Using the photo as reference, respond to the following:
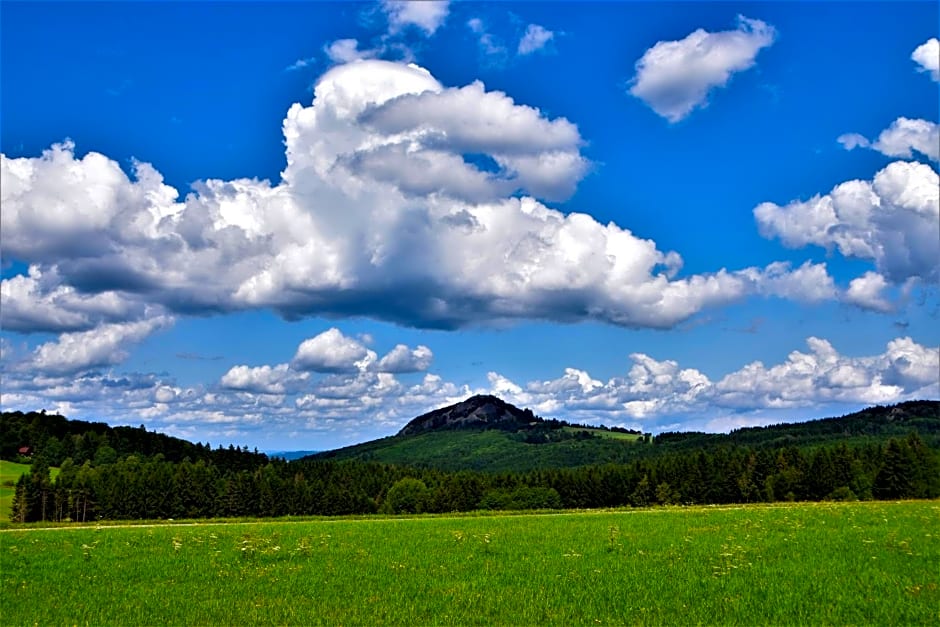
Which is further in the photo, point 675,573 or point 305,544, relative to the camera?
point 305,544

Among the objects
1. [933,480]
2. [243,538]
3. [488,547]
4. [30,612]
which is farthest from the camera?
[933,480]

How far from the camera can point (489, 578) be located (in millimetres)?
21734

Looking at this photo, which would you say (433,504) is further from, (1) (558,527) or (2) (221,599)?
(2) (221,599)

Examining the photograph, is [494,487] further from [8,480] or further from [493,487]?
[8,480]

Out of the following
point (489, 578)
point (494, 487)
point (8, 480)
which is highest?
point (489, 578)

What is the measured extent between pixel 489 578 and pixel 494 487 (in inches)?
5792

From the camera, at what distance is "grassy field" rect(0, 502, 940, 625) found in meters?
17.0

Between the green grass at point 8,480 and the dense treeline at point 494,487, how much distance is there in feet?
13.1

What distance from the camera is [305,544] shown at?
30.3 meters

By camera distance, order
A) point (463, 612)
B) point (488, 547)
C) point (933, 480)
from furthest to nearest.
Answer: point (933, 480)
point (488, 547)
point (463, 612)

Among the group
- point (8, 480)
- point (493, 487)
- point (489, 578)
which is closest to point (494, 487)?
point (493, 487)

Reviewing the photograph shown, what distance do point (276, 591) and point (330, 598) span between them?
6.66ft

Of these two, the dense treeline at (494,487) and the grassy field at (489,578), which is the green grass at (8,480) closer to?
the dense treeline at (494,487)

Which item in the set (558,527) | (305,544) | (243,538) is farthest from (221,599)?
(558,527)
